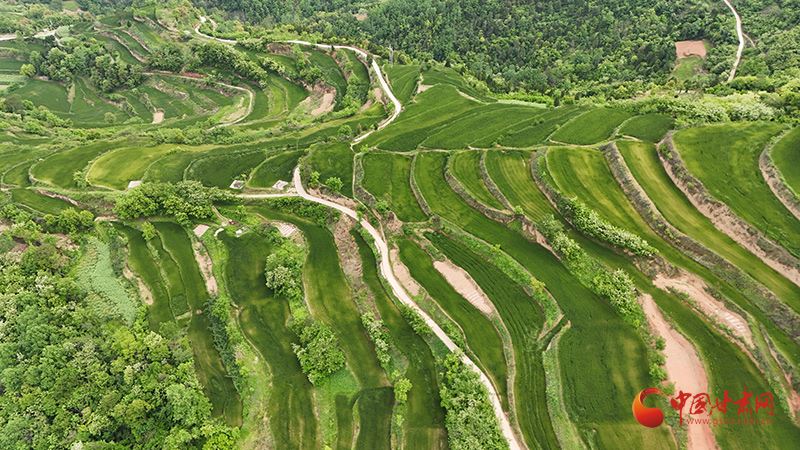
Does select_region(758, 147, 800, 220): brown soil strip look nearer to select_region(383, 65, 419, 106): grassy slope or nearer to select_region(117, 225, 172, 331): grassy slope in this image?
select_region(383, 65, 419, 106): grassy slope

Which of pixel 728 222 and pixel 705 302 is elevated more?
pixel 728 222

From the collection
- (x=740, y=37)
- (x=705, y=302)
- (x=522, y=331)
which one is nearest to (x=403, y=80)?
(x=522, y=331)

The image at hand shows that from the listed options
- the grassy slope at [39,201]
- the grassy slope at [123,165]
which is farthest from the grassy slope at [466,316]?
the grassy slope at [39,201]

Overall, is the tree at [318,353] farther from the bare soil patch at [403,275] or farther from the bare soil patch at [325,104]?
the bare soil patch at [325,104]

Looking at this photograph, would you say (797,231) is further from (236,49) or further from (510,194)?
(236,49)

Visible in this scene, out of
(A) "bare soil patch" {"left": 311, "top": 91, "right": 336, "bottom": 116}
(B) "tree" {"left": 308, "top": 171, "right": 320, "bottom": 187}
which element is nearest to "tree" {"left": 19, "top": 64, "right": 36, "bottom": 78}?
(A) "bare soil patch" {"left": 311, "top": 91, "right": 336, "bottom": 116}

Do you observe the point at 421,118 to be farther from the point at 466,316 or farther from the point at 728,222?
the point at 728,222
